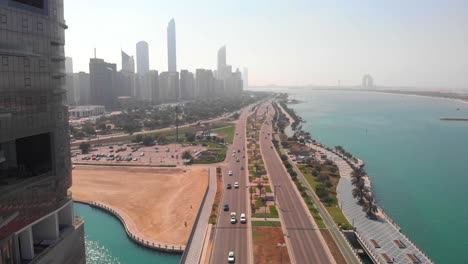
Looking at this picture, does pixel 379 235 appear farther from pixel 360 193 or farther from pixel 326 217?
pixel 360 193

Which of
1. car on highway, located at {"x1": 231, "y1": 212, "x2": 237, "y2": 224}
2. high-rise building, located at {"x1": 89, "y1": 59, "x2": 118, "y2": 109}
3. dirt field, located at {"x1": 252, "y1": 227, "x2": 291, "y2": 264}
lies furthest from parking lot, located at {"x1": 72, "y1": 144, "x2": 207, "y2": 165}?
high-rise building, located at {"x1": 89, "y1": 59, "x2": 118, "y2": 109}

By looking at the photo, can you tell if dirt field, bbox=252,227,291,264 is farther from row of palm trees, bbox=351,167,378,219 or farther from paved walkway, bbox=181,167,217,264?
row of palm trees, bbox=351,167,378,219

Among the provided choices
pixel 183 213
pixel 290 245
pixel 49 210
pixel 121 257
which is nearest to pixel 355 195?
pixel 290 245

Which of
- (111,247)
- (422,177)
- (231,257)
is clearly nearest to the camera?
(231,257)

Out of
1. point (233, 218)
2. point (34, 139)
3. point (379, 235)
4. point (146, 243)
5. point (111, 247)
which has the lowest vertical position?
point (111, 247)

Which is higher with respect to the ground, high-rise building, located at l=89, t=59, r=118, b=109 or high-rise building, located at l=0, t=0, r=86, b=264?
high-rise building, located at l=89, t=59, r=118, b=109

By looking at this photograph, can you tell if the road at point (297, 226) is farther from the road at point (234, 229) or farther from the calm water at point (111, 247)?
the calm water at point (111, 247)

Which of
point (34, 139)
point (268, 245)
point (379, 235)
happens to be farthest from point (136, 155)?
point (34, 139)
